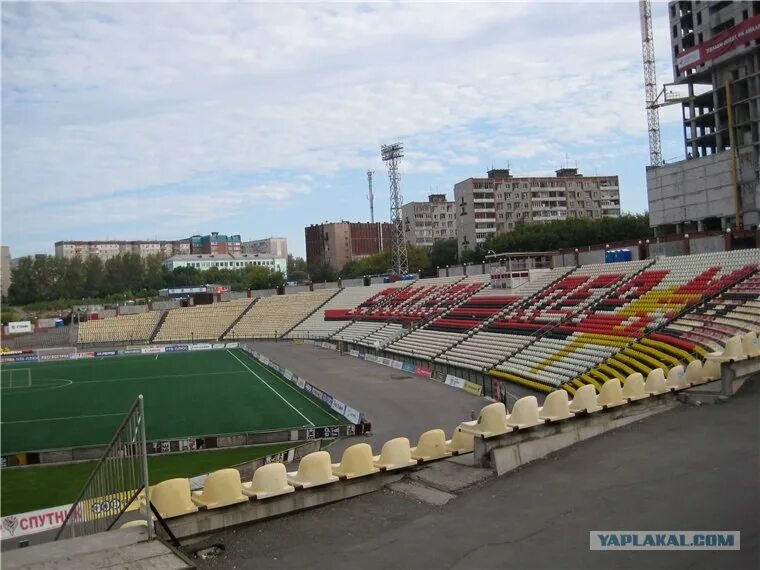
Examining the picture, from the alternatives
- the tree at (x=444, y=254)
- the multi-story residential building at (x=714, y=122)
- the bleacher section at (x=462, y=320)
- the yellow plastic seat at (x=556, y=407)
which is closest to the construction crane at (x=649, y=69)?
the multi-story residential building at (x=714, y=122)

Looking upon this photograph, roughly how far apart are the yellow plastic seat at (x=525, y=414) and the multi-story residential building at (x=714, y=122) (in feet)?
197

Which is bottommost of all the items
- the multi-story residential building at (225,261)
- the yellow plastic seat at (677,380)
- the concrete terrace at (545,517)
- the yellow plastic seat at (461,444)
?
the concrete terrace at (545,517)

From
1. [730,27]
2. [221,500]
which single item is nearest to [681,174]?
[730,27]

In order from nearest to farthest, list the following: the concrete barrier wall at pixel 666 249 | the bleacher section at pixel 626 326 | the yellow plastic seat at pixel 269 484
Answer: the yellow plastic seat at pixel 269 484
the bleacher section at pixel 626 326
the concrete barrier wall at pixel 666 249

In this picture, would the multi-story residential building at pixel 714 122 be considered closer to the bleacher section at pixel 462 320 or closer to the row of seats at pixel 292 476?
the bleacher section at pixel 462 320

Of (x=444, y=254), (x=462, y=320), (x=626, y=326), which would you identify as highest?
(x=444, y=254)

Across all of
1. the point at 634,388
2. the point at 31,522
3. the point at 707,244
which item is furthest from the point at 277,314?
the point at 634,388

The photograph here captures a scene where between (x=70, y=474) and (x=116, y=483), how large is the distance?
17364mm

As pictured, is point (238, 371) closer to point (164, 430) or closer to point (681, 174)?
point (164, 430)

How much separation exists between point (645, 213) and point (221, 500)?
93990mm

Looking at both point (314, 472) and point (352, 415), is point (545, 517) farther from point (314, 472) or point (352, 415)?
point (352, 415)

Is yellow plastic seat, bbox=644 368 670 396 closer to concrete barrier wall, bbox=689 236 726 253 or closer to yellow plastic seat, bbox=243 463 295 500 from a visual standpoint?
yellow plastic seat, bbox=243 463 295 500

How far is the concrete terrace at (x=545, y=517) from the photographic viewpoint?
754 centimetres

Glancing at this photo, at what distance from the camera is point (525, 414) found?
441 inches
